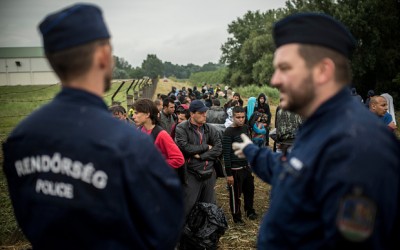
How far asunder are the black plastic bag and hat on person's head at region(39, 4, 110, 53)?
3.24m

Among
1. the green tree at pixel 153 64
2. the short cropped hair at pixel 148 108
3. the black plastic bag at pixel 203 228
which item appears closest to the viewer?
the black plastic bag at pixel 203 228

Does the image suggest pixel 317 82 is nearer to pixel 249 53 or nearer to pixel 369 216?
pixel 369 216

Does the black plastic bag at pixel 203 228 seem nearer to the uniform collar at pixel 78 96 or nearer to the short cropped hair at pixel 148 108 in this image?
the short cropped hair at pixel 148 108

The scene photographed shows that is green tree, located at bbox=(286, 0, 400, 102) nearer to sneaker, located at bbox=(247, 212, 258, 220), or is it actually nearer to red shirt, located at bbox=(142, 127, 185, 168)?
sneaker, located at bbox=(247, 212, 258, 220)

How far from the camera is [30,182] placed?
160 centimetres

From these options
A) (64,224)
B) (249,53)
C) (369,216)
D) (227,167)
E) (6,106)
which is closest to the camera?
(369,216)

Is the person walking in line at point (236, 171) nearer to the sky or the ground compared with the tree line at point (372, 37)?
nearer to the ground

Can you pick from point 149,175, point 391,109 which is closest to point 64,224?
point 149,175

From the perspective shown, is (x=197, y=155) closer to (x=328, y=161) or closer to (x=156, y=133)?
(x=156, y=133)

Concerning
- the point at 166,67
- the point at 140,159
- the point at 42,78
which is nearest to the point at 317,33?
the point at 140,159

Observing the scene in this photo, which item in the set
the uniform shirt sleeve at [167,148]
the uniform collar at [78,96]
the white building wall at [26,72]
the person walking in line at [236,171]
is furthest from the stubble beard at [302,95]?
the white building wall at [26,72]

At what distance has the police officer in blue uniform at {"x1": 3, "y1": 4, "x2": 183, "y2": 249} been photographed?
1.49 m

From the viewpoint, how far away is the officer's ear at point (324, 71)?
1.59 meters

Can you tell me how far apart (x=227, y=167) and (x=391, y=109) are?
427 centimetres
